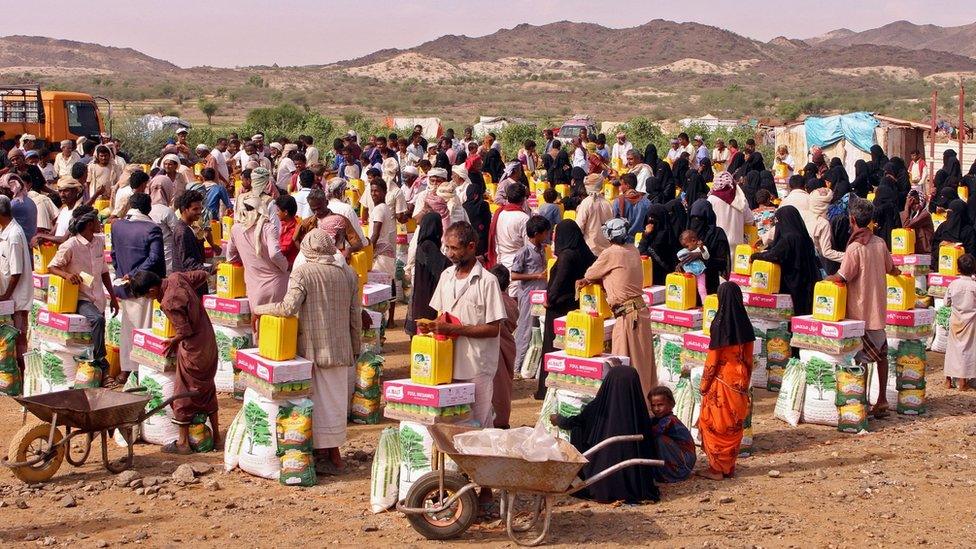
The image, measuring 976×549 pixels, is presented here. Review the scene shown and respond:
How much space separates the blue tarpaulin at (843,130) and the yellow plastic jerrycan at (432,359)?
22.5m

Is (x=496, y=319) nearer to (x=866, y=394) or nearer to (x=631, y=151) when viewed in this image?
(x=866, y=394)

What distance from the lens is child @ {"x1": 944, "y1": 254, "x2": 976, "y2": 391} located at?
11.0 meters

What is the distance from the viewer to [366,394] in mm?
9695

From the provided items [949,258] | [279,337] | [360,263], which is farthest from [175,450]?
[949,258]

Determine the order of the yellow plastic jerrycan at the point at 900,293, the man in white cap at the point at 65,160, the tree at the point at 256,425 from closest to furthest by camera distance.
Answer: the tree at the point at 256,425 → the yellow plastic jerrycan at the point at 900,293 → the man in white cap at the point at 65,160

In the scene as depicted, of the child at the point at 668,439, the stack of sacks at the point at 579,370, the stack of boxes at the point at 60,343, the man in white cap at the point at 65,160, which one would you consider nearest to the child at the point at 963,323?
the child at the point at 668,439

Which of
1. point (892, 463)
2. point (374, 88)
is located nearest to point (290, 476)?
point (892, 463)

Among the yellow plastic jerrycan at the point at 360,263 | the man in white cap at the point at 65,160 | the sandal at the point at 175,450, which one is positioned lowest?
the sandal at the point at 175,450

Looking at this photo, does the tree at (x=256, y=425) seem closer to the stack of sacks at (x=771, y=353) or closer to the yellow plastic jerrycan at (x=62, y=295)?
the yellow plastic jerrycan at (x=62, y=295)

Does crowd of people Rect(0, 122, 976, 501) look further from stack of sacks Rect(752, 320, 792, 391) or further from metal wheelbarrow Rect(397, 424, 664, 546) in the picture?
metal wheelbarrow Rect(397, 424, 664, 546)

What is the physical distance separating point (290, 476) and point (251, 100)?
72.8 meters

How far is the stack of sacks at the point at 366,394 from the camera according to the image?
962cm

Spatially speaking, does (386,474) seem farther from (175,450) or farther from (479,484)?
(175,450)

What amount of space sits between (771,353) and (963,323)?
5.77 ft
